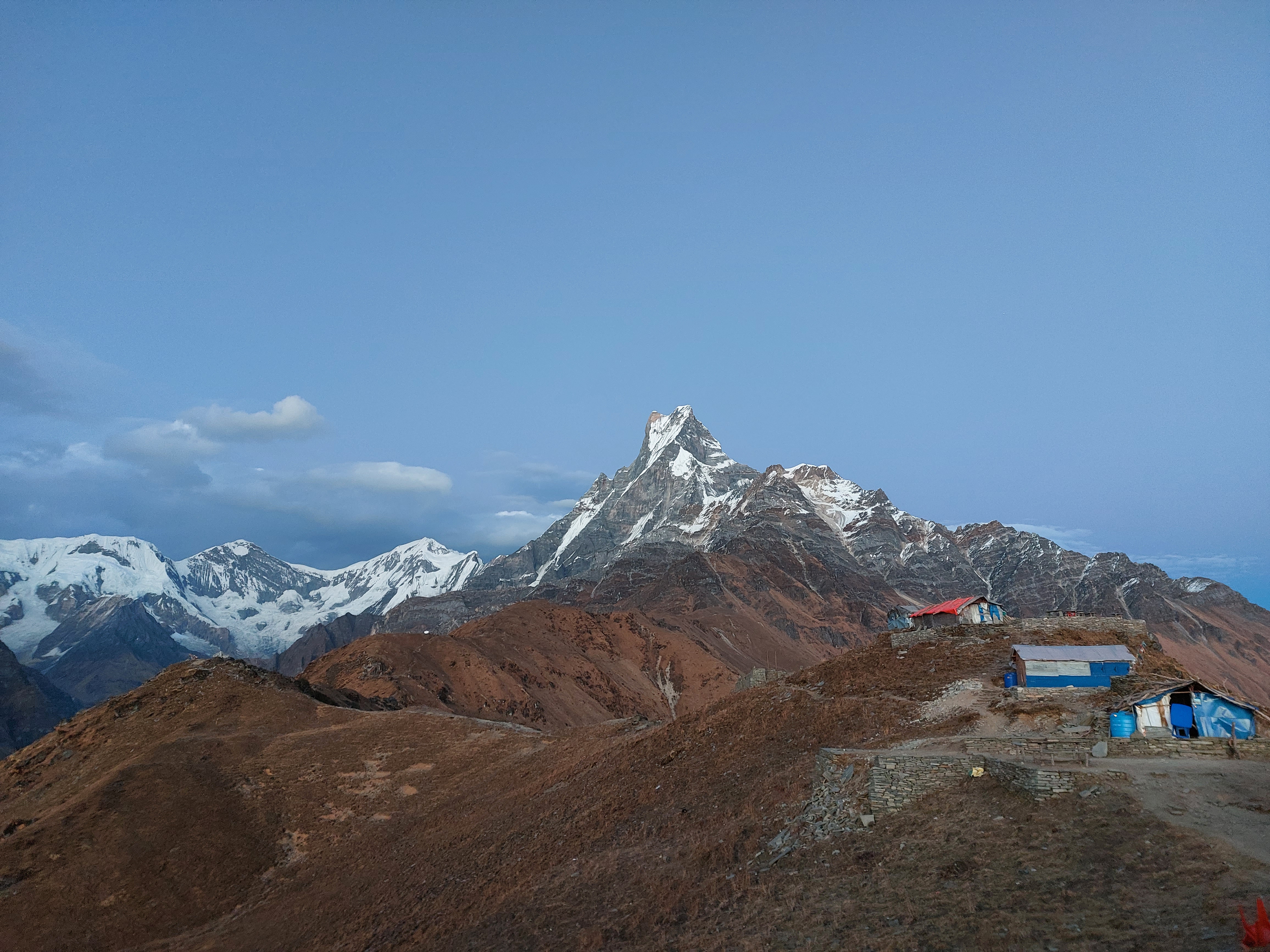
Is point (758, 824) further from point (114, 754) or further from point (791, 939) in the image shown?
point (114, 754)

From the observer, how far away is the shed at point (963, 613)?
5216 centimetres

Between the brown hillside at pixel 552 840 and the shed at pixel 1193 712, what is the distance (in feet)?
21.5

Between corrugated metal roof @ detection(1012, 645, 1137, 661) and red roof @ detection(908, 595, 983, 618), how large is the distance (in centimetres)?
1470

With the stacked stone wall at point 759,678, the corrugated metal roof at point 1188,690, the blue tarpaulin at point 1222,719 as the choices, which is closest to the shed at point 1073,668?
the corrugated metal roof at point 1188,690

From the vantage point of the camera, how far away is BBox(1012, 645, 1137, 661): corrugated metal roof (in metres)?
35.0

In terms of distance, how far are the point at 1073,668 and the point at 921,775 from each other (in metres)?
17.4

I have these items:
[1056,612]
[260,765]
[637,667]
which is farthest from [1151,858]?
[637,667]

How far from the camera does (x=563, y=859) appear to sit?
88.8 feet

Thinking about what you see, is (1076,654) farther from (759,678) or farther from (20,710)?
(20,710)

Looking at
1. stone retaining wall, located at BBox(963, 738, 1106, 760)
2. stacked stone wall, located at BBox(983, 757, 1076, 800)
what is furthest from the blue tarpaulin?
stacked stone wall, located at BBox(983, 757, 1076, 800)

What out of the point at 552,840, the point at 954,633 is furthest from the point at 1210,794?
the point at 954,633

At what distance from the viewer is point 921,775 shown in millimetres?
22109

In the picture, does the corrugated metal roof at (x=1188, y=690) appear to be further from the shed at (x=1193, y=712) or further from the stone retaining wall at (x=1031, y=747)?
the stone retaining wall at (x=1031, y=747)

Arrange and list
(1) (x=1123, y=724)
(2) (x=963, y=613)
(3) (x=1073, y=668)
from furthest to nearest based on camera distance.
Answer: (2) (x=963, y=613)
(3) (x=1073, y=668)
(1) (x=1123, y=724)
